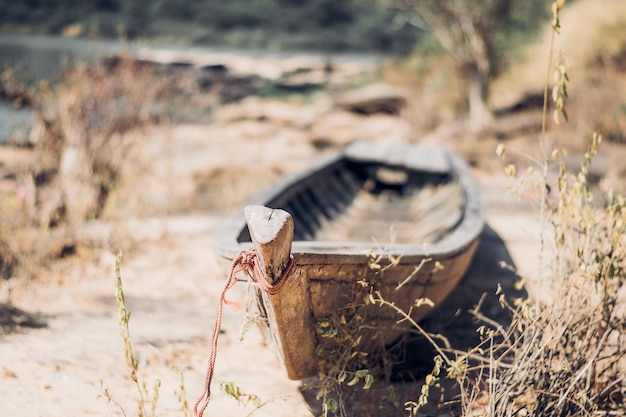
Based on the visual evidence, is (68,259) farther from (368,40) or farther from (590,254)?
(368,40)

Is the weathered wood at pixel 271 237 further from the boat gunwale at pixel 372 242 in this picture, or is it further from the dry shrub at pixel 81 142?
the dry shrub at pixel 81 142

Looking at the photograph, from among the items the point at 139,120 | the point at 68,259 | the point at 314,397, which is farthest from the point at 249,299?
the point at 139,120

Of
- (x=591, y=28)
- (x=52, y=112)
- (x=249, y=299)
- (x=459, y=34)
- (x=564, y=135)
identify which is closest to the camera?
(x=249, y=299)

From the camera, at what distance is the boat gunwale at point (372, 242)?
98.8 inches

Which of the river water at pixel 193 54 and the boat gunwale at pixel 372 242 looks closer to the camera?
the boat gunwale at pixel 372 242

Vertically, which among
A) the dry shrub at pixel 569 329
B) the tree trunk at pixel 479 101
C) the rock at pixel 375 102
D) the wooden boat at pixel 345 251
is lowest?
the dry shrub at pixel 569 329

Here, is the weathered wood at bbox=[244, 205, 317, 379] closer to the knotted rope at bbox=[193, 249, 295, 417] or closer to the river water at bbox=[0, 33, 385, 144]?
the knotted rope at bbox=[193, 249, 295, 417]

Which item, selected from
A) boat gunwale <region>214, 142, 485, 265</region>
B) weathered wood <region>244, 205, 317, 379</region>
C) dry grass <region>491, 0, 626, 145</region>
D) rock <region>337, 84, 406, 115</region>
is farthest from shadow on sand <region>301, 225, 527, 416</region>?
rock <region>337, 84, 406, 115</region>

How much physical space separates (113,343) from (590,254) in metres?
2.84

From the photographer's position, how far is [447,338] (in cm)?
363

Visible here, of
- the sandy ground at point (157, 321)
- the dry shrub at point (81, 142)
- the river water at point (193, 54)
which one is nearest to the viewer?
the sandy ground at point (157, 321)

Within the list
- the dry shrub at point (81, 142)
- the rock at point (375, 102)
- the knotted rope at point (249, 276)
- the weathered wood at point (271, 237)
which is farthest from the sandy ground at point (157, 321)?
the rock at point (375, 102)

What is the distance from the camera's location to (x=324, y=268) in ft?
7.96

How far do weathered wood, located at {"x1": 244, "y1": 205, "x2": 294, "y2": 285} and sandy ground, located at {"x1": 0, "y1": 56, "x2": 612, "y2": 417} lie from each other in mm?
592
